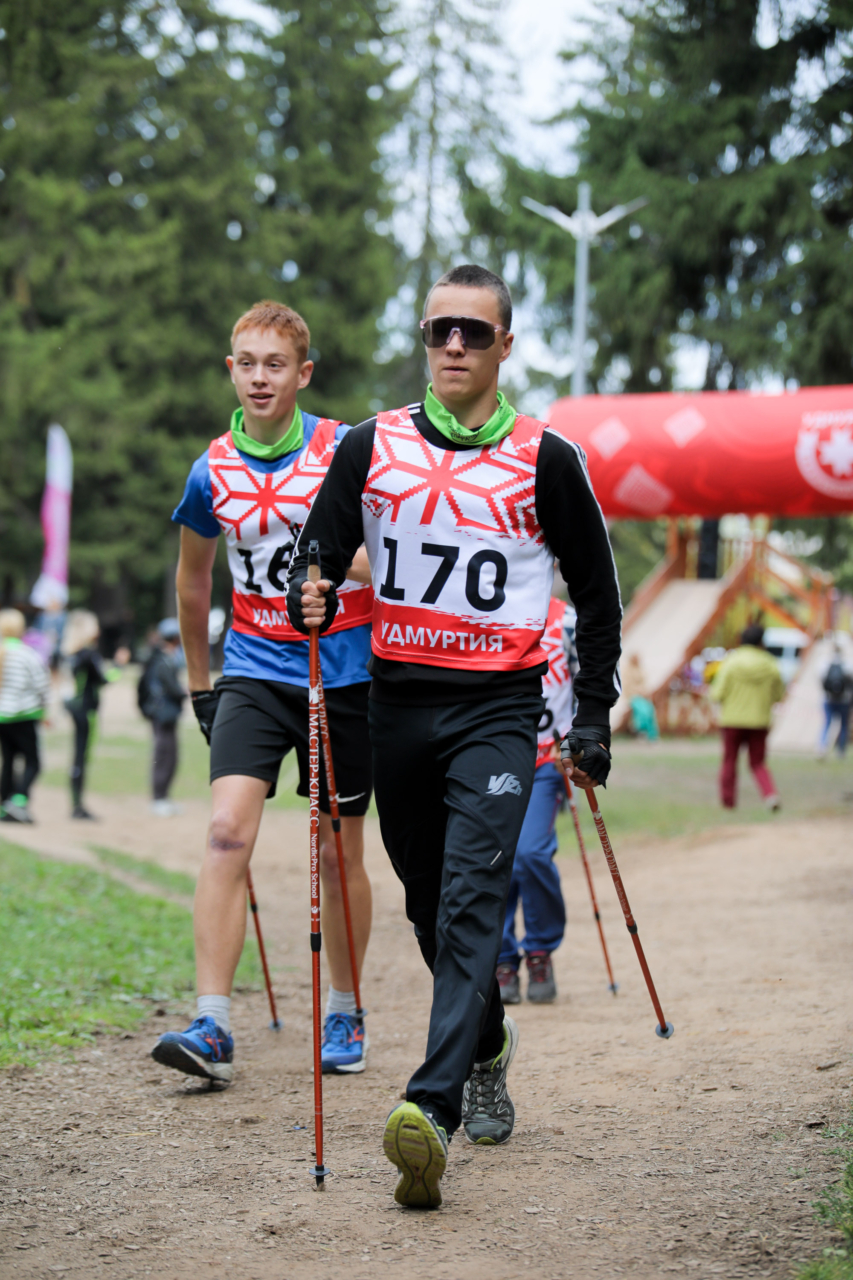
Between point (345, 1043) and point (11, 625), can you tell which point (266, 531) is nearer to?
point (345, 1043)

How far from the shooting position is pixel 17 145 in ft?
121

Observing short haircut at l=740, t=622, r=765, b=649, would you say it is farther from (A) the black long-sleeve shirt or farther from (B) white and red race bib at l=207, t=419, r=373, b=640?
(A) the black long-sleeve shirt

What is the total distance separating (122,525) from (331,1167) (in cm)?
3802

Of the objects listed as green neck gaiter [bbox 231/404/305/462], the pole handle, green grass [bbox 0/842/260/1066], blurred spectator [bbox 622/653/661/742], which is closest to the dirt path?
green grass [bbox 0/842/260/1066]

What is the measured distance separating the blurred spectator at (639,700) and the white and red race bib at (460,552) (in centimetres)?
1802

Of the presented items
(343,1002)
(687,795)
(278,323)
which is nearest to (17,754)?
(687,795)

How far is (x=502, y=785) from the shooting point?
3.35m

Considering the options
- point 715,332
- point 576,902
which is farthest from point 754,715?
point 715,332

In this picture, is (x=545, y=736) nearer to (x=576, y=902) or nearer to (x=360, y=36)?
(x=576, y=902)

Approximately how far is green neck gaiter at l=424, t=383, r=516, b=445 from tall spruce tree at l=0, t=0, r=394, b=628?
34760 mm

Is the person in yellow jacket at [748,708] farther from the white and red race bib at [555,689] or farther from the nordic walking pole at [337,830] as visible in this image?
the nordic walking pole at [337,830]

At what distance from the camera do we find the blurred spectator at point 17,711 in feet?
38.1

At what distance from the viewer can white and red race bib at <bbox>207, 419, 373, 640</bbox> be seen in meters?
4.38

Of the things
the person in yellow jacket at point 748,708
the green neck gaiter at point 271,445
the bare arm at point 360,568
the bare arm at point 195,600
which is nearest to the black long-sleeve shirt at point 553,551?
the bare arm at point 360,568
